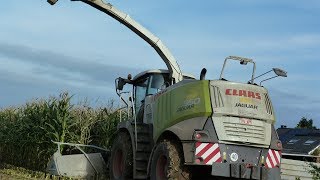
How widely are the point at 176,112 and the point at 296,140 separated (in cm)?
1106

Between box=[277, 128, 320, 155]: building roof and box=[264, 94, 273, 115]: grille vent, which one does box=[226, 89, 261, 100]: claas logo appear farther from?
box=[277, 128, 320, 155]: building roof

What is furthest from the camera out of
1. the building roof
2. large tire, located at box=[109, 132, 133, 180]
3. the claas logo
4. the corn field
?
the building roof

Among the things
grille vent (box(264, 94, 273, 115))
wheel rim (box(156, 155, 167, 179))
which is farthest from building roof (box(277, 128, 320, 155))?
wheel rim (box(156, 155, 167, 179))

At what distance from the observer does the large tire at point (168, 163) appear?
7.64m

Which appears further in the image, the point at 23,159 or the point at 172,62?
the point at 23,159

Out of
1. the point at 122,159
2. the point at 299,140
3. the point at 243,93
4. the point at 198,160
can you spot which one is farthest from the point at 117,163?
the point at 299,140

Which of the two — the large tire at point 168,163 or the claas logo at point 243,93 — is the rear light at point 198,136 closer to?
the large tire at point 168,163

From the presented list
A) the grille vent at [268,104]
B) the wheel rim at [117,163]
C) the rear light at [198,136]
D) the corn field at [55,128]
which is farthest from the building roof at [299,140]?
the rear light at [198,136]

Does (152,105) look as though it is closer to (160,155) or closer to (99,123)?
(160,155)

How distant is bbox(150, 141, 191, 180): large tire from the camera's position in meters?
7.64

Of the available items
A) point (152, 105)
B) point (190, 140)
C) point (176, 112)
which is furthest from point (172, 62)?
point (190, 140)

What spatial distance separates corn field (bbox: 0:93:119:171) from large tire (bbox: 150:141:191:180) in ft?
16.3

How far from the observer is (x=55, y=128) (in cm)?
1299

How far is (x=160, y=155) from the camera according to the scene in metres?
8.12
